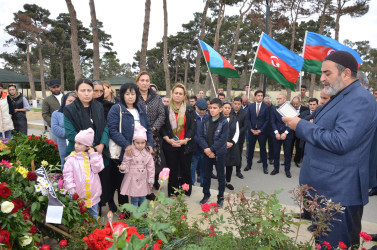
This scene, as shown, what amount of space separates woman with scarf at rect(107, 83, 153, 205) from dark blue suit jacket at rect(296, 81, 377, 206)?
225 centimetres

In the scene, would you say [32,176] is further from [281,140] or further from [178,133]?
[281,140]

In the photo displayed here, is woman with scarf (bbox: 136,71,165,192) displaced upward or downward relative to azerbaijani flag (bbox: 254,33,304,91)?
downward

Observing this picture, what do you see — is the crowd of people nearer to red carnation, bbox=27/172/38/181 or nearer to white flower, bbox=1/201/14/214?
red carnation, bbox=27/172/38/181

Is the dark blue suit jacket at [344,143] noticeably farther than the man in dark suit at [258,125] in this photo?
No

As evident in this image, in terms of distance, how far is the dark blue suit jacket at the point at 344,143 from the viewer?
1838mm

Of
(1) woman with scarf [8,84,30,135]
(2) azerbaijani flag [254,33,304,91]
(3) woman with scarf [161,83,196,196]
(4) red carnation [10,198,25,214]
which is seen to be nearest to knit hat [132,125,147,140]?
(3) woman with scarf [161,83,196,196]

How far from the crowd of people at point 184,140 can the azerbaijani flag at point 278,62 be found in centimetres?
75

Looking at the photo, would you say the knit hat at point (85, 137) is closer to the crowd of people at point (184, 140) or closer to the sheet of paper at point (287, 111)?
the crowd of people at point (184, 140)

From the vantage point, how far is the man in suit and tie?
1.85 metres

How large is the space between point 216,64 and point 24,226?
6.59 metres

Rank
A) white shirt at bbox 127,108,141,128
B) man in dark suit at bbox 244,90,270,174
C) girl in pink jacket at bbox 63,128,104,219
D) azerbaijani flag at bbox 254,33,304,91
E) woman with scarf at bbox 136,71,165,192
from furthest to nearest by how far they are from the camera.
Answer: azerbaijani flag at bbox 254,33,304,91, man in dark suit at bbox 244,90,270,174, woman with scarf at bbox 136,71,165,192, white shirt at bbox 127,108,141,128, girl in pink jacket at bbox 63,128,104,219

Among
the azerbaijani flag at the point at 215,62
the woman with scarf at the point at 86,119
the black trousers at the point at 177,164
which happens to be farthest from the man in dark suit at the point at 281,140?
the woman with scarf at the point at 86,119

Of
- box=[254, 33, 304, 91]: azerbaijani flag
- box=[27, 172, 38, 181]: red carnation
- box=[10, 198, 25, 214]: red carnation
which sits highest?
box=[254, 33, 304, 91]: azerbaijani flag

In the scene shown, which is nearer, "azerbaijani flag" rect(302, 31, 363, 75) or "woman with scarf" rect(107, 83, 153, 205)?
"woman with scarf" rect(107, 83, 153, 205)
